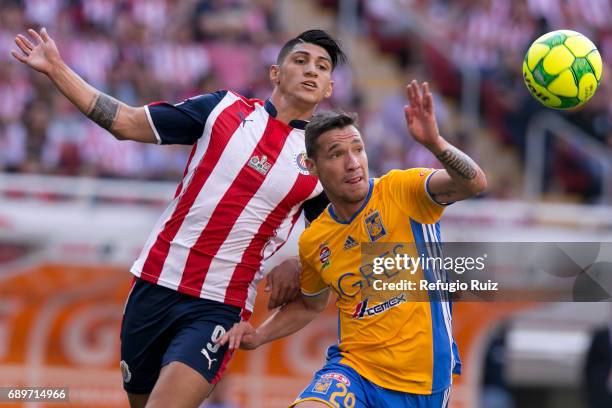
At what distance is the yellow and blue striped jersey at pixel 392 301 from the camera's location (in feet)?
22.4

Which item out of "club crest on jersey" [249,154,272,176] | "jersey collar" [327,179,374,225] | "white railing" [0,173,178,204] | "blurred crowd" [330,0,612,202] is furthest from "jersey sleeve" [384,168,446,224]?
"blurred crowd" [330,0,612,202]

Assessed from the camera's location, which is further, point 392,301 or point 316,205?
point 316,205

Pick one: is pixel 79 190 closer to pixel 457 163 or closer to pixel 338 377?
pixel 338 377

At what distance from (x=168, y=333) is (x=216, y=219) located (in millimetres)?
765

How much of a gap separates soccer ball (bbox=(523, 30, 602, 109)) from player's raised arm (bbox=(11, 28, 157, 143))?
2.42 metres

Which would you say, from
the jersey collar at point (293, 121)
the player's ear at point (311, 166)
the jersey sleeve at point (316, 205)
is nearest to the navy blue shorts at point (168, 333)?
the jersey sleeve at point (316, 205)

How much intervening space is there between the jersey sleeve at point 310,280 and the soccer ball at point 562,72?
5.89 ft

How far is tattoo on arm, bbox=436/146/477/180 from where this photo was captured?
244 inches

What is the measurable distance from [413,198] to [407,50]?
40.3 ft

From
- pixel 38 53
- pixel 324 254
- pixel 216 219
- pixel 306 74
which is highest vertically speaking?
pixel 306 74

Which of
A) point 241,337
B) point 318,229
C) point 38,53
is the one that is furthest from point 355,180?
point 38,53

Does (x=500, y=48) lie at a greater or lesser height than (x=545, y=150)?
greater

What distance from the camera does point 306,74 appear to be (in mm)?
7469

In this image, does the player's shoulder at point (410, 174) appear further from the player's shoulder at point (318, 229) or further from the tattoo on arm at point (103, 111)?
the tattoo on arm at point (103, 111)
